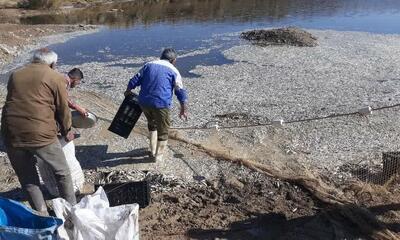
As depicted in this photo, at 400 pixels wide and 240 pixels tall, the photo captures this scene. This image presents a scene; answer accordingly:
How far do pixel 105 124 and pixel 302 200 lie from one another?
5.39 m

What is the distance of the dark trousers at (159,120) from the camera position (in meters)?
8.26

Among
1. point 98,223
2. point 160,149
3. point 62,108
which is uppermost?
point 62,108

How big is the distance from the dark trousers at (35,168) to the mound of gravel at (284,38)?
1771cm

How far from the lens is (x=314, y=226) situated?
6484mm

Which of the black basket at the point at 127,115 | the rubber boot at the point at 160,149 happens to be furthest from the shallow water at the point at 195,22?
the rubber boot at the point at 160,149

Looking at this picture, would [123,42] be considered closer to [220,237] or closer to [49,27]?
[49,27]

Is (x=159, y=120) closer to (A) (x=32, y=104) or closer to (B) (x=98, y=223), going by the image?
(A) (x=32, y=104)

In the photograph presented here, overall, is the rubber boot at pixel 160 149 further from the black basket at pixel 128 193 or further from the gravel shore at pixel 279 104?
the black basket at pixel 128 193

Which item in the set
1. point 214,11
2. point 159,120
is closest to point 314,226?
point 159,120

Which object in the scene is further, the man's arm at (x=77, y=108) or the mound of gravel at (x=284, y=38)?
the mound of gravel at (x=284, y=38)

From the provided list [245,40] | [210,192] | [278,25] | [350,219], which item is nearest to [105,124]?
[210,192]

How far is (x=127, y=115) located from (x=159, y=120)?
83cm

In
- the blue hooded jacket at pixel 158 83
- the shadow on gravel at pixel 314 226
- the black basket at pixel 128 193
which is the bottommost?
the shadow on gravel at pixel 314 226

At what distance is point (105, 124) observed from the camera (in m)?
11.2
